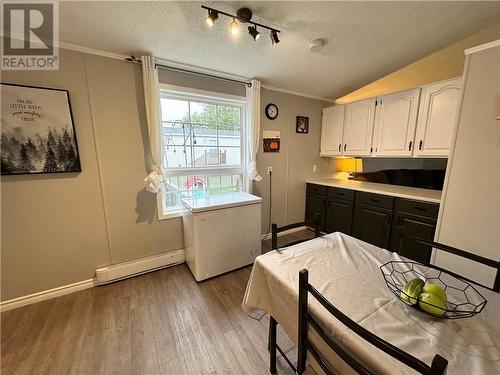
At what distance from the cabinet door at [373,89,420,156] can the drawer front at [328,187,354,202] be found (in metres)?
0.62

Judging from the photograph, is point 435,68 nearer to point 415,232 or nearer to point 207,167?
point 415,232

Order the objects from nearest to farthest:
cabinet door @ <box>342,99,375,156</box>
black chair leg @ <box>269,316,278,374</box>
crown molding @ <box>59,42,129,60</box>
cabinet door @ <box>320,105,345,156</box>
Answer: black chair leg @ <box>269,316,278,374</box>
crown molding @ <box>59,42,129,60</box>
cabinet door @ <box>342,99,375,156</box>
cabinet door @ <box>320,105,345,156</box>

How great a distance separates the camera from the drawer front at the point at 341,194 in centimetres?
273

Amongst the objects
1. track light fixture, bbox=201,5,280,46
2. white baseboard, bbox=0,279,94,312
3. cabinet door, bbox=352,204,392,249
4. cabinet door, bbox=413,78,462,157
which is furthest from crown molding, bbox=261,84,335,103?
white baseboard, bbox=0,279,94,312

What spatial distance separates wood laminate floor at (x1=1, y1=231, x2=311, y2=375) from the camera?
4.24 feet

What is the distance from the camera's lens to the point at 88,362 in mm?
1312

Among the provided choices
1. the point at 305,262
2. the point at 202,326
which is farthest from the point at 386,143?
the point at 202,326

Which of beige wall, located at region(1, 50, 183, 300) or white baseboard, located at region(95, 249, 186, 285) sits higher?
beige wall, located at region(1, 50, 183, 300)

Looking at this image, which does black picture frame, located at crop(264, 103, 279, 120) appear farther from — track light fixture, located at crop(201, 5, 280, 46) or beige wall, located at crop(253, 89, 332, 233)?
track light fixture, located at crop(201, 5, 280, 46)

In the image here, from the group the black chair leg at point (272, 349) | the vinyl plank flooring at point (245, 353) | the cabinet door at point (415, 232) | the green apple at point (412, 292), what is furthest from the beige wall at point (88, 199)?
the cabinet door at point (415, 232)

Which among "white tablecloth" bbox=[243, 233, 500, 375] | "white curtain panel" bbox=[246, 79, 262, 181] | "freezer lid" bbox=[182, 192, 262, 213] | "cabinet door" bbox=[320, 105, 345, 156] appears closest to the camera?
"white tablecloth" bbox=[243, 233, 500, 375]

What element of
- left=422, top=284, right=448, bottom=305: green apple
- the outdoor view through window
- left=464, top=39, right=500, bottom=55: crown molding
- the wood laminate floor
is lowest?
the wood laminate floor

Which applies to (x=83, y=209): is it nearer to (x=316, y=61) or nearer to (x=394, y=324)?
(x=394, y=324)

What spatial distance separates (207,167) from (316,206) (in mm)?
1852
